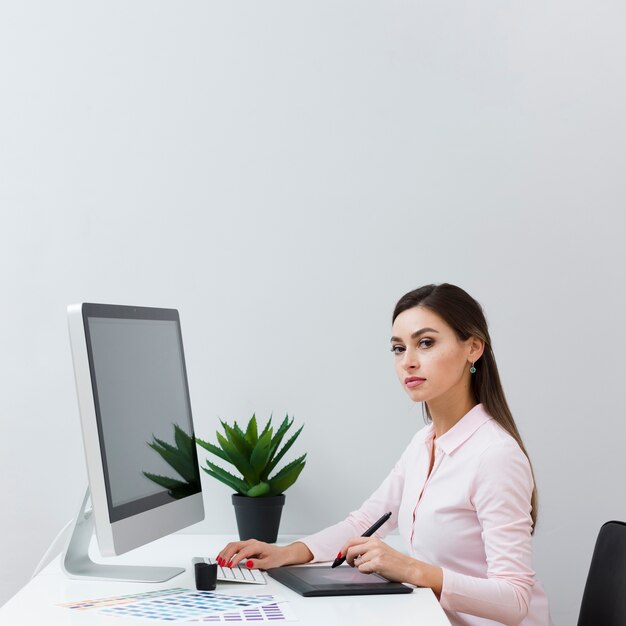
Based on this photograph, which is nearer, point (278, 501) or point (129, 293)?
point (278, 501)

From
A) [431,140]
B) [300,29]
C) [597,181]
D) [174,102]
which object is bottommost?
[597,181]

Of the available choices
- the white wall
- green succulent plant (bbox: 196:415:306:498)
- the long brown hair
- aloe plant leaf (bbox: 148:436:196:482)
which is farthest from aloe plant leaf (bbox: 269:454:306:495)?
the long brown hair

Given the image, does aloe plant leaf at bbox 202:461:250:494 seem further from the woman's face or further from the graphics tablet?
the woman's face

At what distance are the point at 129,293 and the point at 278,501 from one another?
72 cm

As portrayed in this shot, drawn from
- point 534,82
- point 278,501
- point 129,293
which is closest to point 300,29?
point 534,82

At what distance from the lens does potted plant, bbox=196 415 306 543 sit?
6.82 ft

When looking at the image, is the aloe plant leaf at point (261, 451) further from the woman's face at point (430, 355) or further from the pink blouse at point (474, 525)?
the woman's face at point (430, 355)

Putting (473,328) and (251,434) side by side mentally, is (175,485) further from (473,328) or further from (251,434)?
(473,328)

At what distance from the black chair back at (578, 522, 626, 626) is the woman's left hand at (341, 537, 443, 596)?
0.30 m

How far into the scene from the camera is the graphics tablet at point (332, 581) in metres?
1.49

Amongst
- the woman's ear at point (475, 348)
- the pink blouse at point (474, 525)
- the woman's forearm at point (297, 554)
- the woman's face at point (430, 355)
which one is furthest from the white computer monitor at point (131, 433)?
the woman's ear at point (475, 348)

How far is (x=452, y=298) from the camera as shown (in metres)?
1.80

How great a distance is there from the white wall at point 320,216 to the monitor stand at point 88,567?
62 centimetres

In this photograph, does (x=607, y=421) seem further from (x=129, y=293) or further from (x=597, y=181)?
(x=129, y=293)
